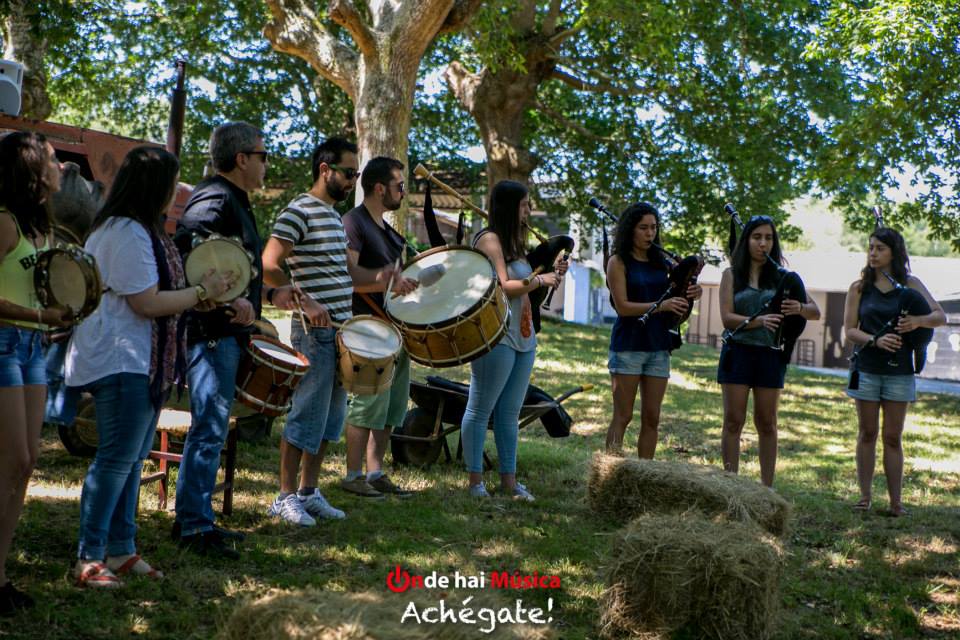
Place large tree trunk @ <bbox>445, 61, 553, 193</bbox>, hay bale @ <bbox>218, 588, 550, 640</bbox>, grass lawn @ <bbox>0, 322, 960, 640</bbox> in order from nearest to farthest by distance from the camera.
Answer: hay bale @ <bbox>218, 588, 550, 640</bbox> → grass lawn @ <bbox>0, 322, 960, 640</bbox> → large tree trunk @ <bbox>445, 61, 553, 193</bbox>

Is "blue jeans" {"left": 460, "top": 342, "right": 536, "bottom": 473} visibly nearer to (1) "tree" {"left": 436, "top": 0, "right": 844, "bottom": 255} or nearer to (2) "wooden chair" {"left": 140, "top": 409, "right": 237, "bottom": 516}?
(2) "wooden chair" {"left": 140, "top": 409, "right": 237, "bottom": 516}

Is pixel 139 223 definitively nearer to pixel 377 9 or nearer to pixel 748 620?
pixel 748 620

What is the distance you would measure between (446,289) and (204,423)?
1.69 m

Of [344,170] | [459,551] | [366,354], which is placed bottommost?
[459,551]

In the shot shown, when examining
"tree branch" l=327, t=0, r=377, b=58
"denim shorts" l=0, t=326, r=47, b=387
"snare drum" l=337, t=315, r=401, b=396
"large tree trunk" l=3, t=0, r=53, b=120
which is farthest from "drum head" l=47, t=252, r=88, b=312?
"large tree trunk" l=3, t=0, r=53, b=120

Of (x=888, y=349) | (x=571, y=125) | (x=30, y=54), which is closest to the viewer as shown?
(x=888, y=349)

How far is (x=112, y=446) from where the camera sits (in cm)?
419

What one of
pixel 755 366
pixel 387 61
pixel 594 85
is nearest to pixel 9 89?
pixel 387 61

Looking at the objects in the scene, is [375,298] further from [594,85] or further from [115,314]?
[594,85]

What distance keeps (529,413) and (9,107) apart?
4.64 meters

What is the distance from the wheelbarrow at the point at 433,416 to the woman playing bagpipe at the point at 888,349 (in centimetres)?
200

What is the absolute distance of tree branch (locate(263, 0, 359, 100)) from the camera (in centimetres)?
1256

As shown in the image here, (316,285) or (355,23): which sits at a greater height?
(355,23)

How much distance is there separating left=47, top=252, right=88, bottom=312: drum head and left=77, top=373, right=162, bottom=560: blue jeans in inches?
19.8
